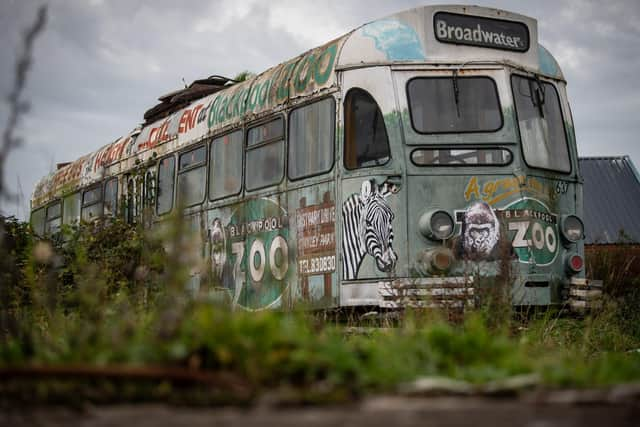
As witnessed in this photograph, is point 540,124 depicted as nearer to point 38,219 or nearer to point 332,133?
point 332,133

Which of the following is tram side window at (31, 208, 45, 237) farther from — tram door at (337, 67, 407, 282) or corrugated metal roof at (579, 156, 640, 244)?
corrugated metal roof at (579, 156, 640, 244)

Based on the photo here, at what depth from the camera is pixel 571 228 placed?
343 inches

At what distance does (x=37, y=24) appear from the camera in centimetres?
438

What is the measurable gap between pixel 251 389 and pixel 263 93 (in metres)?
6.91

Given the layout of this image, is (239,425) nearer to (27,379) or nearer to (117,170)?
(27,379)

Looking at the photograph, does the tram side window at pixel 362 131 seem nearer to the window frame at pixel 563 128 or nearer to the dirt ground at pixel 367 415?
the window frame at pixel 563 128

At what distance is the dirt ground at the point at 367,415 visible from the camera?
299cm

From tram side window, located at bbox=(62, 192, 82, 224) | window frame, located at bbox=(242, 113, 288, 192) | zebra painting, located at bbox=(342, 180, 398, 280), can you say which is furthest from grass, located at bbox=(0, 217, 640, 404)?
tram side window, located at bbox=(62, 192, 82, 224)

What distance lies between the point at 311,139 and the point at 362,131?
685 mm

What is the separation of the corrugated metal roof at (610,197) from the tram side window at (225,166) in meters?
16.9

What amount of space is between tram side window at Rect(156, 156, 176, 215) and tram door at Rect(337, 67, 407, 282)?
399 cm

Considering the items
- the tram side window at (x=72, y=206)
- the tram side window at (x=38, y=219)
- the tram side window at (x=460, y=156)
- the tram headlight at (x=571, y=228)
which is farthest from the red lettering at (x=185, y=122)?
the tram side window at (x=38, y=219)

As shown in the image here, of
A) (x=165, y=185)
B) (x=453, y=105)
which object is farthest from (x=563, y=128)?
(x=165, y=185)

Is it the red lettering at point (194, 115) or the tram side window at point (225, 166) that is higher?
the red lettering at point (194, 115)
